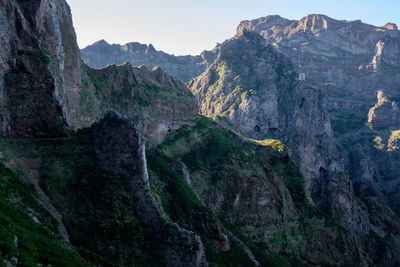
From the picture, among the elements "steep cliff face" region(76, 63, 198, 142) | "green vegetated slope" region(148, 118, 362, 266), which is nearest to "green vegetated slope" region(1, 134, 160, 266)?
"green vegetated slope" region(148, 118, 362, 266)

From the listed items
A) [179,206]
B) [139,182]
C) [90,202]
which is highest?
[139,182]

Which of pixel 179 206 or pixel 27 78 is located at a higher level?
pixel 27 78

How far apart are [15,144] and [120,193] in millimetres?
14432

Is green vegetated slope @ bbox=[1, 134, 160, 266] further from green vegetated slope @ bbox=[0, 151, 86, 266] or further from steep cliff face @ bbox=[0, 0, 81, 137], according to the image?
steep cliff face @ bbox=[0, 0, 81, 137]

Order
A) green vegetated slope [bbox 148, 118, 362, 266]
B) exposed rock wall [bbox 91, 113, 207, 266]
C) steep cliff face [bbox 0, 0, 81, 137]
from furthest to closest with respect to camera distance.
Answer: green vegetated slope [bbox 148, 118, 362, 266], steep cliff face [bbox 0, 0, 81, 137], exposed rock wall [bbox 91, 113, 207, 266]

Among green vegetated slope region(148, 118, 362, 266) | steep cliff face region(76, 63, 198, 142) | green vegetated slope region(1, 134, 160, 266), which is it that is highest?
steep cliff face region(76, 63, 198, 142)

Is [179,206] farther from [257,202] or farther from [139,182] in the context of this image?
[257,202]

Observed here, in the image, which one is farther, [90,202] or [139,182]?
[139,182]

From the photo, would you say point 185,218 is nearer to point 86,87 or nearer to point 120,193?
point 120,193

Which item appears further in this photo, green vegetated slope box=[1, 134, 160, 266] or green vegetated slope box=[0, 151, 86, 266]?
green vegetated slope box=[1, 134, 160, 266]

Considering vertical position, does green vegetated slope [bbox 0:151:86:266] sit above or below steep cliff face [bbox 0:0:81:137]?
below

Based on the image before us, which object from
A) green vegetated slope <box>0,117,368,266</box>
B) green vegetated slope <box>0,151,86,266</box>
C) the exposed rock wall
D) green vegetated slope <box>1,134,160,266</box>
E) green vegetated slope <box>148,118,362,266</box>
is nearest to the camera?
green vegetated slope <box>0,151,86,266</box>

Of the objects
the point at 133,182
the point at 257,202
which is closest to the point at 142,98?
the point at 257,202

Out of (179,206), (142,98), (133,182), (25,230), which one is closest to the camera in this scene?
(25,230)
